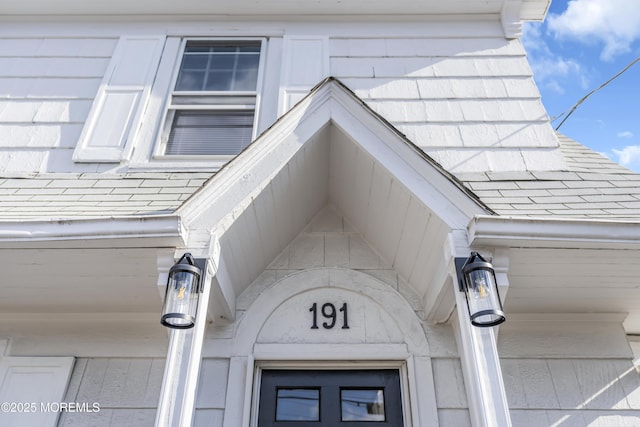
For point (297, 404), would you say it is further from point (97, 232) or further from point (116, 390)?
point (97, 232)

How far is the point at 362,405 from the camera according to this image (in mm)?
2799

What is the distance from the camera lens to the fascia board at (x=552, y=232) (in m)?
2.36

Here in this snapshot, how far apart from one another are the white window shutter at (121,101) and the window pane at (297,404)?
2211mm

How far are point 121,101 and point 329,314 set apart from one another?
2625mm

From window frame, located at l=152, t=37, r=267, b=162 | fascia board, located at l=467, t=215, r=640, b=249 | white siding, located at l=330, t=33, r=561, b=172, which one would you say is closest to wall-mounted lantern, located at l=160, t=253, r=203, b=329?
fascia board, located at l=467, t=215, r=640, b=249

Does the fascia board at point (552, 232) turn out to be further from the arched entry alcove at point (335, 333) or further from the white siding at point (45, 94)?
the white siding at point (45, 94)

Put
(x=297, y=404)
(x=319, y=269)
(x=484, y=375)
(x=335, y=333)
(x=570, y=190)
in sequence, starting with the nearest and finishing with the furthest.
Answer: (x=484, y=375) → (x=297, y=404) → (x=335, y=333) → (x=570, y=190) → (x=319, y=269)

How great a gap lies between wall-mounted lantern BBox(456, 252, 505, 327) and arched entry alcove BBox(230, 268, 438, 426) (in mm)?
787

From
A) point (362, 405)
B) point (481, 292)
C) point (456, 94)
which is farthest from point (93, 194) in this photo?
point (456, 94)

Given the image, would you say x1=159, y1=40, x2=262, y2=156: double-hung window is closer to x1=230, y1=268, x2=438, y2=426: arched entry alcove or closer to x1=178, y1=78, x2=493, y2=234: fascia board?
x1=178, y1=78, x2=493, y2=234: fascia board

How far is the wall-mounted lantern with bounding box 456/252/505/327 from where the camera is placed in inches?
81.9

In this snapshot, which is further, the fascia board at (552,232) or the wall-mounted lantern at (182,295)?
the fascia board at (552,232)

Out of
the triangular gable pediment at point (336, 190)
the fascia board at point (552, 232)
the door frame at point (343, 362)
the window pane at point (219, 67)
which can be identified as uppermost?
the window pane at point (219, 67)

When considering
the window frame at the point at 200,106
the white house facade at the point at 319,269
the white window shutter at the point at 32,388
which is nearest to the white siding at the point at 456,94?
the white house facade at the point at 319,269
